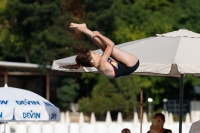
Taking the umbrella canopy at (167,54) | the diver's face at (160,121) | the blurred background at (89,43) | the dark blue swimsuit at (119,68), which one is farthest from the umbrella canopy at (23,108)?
the blurred background at (89,43)

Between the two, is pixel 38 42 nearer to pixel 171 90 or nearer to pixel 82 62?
pixel 171 90

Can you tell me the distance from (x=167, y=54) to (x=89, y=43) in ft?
103

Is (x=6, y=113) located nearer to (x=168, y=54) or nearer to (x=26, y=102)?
(x=26, y=102)

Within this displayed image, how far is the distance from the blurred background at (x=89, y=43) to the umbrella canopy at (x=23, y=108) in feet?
87.5

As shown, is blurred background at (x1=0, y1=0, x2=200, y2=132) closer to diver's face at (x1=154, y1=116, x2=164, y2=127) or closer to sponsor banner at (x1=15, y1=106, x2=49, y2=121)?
sponsor banner at (x1=15, y1=106, x2=49, y2=121)

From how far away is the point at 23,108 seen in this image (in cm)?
984

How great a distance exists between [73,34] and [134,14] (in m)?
4.38

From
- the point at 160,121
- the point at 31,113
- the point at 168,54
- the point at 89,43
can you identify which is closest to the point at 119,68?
the point at 168,54

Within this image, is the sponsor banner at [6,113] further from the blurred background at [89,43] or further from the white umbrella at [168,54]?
the blurred background at [89,43]

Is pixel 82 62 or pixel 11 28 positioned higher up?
pixel 11 28

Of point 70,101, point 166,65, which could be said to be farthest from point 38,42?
point 166,65

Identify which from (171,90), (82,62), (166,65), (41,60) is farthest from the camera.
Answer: (171,90)

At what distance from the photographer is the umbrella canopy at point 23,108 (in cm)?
978

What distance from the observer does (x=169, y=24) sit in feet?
134
